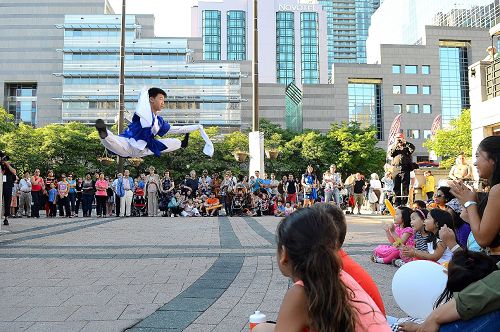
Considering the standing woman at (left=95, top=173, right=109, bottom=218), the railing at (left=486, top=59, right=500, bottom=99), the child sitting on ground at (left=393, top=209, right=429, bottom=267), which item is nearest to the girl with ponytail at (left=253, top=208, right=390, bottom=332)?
the child sitting on ground at (left=393, top=209, right=429, bottom=267)

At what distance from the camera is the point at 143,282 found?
552 centimetres

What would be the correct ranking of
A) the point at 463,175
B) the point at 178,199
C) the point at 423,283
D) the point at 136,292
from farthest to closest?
the point at 178,199, the point at 463,175, the point at 136,292, the point at 423,283

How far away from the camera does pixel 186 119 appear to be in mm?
75500

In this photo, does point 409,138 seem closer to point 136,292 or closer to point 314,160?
point 314,160

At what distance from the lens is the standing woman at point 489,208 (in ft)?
10.3

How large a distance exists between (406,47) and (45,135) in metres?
56.9

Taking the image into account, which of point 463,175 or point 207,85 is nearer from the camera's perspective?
point 463,175

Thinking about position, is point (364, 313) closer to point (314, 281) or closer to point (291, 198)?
point (314, 281)

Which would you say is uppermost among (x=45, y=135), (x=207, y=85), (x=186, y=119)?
(x=207, y=85)

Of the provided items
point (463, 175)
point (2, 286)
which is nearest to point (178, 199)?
point (463, 175)

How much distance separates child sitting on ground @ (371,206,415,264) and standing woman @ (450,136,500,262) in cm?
311

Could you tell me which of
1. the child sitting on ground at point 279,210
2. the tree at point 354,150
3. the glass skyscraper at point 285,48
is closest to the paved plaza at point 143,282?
the child sitting on ground at point 279,210

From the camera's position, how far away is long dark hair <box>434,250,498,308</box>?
2.55 meters

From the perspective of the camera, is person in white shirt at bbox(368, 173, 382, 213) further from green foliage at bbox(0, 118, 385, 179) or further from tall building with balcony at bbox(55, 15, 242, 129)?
tall building with balcony at bbox(55, 15, 242, 129)
